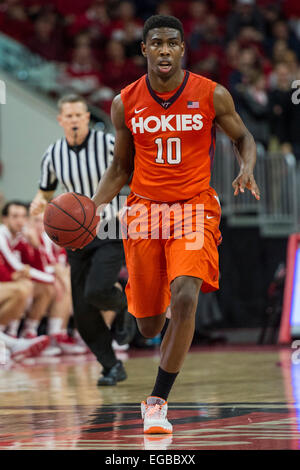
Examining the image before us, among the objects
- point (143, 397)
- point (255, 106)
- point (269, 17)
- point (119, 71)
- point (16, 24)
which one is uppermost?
point (269, 17)

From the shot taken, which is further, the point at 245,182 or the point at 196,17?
the point at 196,17

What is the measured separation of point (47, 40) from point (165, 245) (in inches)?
407

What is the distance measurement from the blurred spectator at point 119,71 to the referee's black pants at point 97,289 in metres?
7.61

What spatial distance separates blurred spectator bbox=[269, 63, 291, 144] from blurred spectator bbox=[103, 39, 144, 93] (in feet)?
8.21

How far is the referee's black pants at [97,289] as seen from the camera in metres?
5.82

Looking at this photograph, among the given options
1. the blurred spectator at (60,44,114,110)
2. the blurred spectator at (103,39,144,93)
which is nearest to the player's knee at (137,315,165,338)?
the blurred spectator at (60,44,114,110)

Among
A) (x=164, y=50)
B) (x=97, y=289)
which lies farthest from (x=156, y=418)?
(x=97, y=289)

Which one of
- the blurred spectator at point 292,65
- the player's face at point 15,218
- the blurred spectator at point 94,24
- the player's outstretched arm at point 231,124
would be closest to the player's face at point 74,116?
the player's outstretched arm at point 231,124

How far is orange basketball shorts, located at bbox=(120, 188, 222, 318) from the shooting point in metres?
4.00
